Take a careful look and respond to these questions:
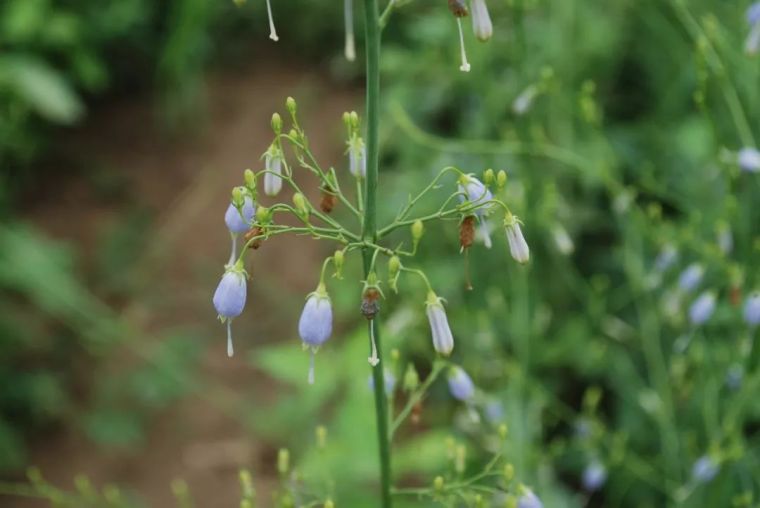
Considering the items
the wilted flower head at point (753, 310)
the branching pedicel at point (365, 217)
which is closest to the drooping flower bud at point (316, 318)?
the branching pedicel at point (365, 217)

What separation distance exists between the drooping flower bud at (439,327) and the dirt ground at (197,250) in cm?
243

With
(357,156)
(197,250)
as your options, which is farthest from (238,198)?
(197,250)

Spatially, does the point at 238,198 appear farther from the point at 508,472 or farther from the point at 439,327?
the point at 508,472

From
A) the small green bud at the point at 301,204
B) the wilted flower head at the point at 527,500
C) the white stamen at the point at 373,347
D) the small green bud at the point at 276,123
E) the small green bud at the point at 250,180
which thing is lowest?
the wilted flower head at the point at 527,500

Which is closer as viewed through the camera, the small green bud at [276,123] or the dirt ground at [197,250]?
the small green bud at [276,123]

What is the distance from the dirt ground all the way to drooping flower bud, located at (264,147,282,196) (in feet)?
7.94

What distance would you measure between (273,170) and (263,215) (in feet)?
0.63

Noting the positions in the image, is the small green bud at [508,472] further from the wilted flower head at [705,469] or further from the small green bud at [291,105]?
the wilted flower head at [705,469]

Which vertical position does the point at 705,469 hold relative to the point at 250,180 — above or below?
below

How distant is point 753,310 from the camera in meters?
2.11

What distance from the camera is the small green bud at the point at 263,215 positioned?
1.42 metres

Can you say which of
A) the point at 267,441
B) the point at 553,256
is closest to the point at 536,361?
the point at 553,256

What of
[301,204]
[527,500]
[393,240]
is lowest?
[393,240]

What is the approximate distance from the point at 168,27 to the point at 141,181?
0.84 m
